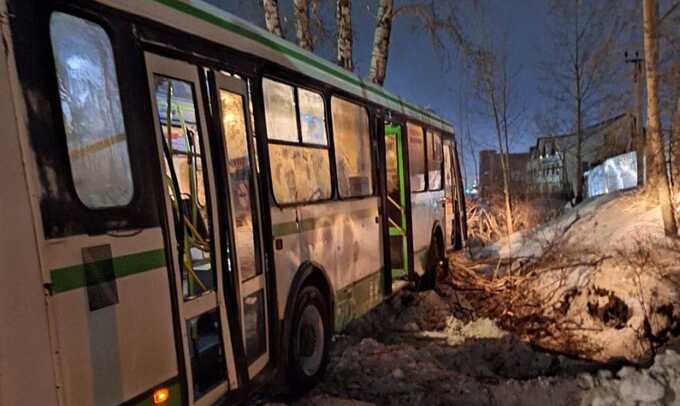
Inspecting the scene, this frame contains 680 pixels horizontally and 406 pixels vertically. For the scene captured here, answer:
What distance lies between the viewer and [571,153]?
137ft

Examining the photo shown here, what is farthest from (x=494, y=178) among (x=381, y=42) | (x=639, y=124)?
(x=381, y=42)

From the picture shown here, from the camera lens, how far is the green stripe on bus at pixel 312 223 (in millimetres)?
4840

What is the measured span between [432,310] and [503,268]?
3691mm

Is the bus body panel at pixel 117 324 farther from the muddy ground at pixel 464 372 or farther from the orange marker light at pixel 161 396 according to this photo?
the muddy ground at pixel 464 372

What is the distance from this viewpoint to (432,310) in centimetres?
899

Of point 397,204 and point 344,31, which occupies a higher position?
point 344,31

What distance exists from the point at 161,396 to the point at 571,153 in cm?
4275

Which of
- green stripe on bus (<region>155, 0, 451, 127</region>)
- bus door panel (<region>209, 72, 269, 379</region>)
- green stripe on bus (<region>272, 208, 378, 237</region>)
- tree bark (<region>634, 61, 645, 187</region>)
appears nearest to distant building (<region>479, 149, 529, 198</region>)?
tree bark (<region>634, 61, 645, 187</region>)

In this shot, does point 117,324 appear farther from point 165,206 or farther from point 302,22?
point 302,22

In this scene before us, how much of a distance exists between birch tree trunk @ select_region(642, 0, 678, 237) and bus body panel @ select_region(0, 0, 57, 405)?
10.9m

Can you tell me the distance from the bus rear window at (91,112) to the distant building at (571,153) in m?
28.4

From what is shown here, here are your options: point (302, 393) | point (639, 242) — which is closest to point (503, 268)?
point (639, 242)

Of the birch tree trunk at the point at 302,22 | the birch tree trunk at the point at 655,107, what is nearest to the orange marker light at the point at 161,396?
the birch tree trunk at the point at 655,107

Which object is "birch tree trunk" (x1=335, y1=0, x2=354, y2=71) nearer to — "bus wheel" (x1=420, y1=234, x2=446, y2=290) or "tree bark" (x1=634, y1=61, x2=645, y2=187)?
"bus wheel" (x1=420, y1=234, x2=446, y2=290)
